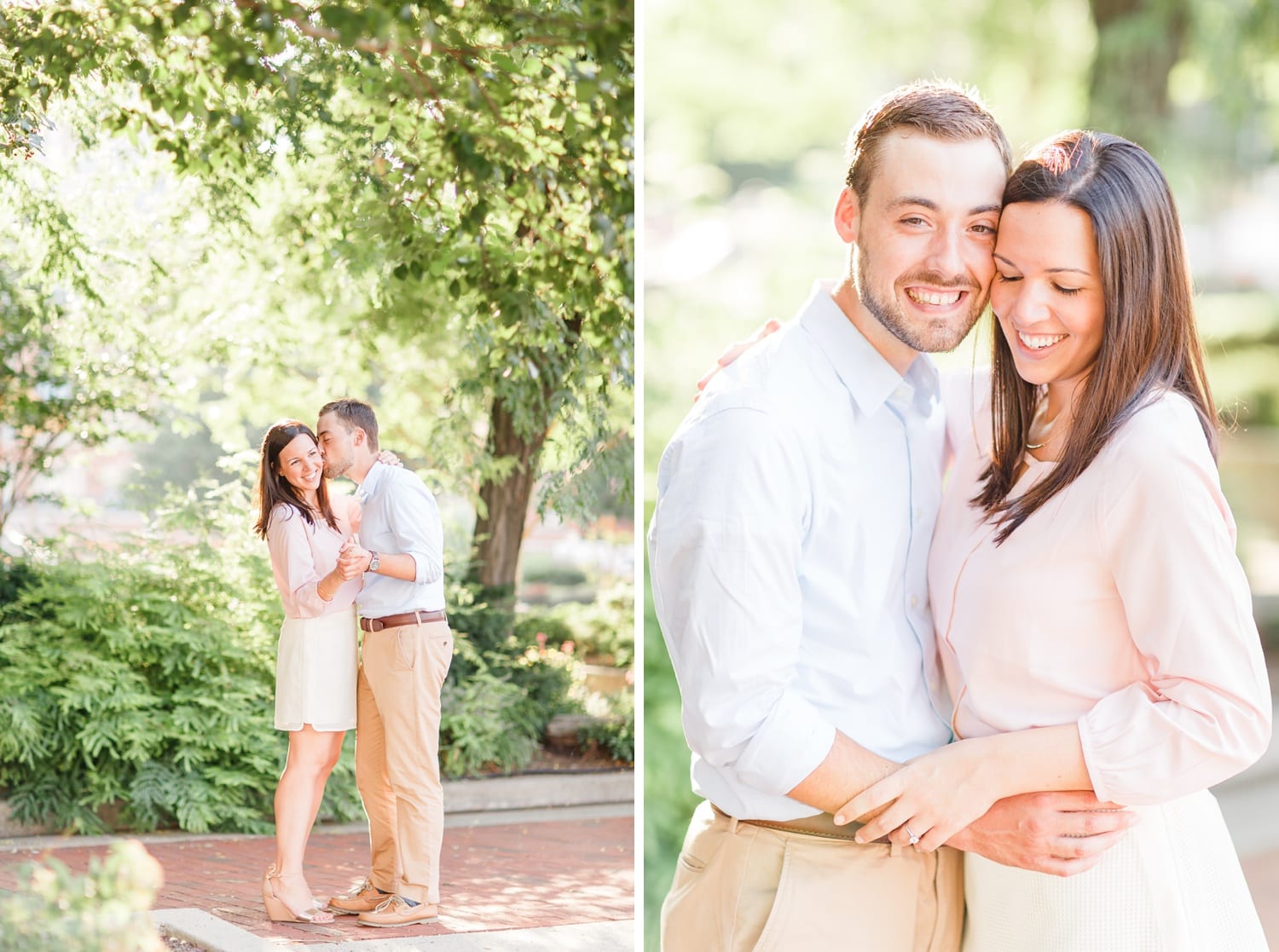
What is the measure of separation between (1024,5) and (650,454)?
3.83 metres

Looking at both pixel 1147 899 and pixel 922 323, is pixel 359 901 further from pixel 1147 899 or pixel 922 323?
pixel 922 323

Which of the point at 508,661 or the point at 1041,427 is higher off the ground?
the point at 1041,427

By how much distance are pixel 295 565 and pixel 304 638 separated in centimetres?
16

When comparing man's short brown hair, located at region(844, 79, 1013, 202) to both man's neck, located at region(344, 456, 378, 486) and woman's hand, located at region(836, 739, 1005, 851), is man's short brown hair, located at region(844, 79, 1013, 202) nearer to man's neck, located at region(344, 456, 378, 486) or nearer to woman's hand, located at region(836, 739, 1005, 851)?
woman's hand, located at region(836, 739, 1005, 851)

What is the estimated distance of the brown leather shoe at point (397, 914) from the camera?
264cm

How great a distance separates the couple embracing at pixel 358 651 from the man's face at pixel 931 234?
129 cm

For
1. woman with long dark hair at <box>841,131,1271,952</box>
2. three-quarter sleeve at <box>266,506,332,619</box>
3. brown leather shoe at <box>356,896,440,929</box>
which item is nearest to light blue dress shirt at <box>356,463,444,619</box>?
three-quarter sleeve at <box>266,506,332,619</box>

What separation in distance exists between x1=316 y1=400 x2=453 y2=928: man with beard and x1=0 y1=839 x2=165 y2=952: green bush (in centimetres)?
52

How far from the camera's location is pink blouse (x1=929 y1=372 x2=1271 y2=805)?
1583mm

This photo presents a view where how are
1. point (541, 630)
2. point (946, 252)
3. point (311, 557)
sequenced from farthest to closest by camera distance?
point (541, 630) → point (311, 557) → point (946, 252)

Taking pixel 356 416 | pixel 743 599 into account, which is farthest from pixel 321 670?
pixel 743 599

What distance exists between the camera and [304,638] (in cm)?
261

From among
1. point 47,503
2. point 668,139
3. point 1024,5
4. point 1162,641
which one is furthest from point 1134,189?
point 1024,5

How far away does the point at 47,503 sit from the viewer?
9.64 ft
